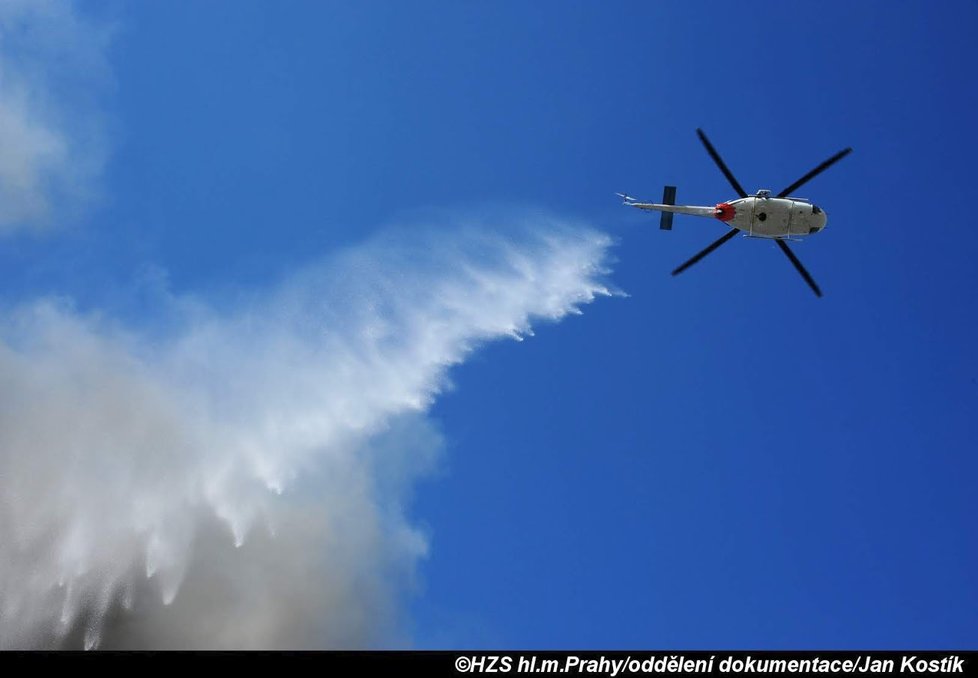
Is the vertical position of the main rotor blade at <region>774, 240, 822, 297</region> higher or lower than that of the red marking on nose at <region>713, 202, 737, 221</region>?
lower

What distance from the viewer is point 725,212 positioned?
35.9 m

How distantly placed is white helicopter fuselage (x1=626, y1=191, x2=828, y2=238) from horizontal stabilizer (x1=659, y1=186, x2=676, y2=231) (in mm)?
2902

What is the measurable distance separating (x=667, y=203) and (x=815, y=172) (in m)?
7.53

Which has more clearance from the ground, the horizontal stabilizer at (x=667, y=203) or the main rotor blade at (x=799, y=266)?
the horizontal stabilizer at (x=667, y=203)

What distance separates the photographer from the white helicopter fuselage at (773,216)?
34.8m

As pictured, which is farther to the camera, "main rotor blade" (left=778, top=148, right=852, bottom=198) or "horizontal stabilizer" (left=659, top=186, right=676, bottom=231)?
"horizontal stabilizer" (left=659, top=186, right=676, bottom=231)

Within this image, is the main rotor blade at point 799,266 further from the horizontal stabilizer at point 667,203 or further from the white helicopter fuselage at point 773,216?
the horizontal stabilizer at point 667,203

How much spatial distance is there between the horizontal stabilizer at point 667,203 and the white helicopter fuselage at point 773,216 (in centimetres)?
290

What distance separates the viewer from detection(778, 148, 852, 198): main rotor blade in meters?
32.7

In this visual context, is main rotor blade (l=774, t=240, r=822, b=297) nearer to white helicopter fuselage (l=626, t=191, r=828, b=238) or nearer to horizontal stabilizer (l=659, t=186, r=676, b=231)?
white helicopter fuselage (l=626, t=191, r=828, b=238)
